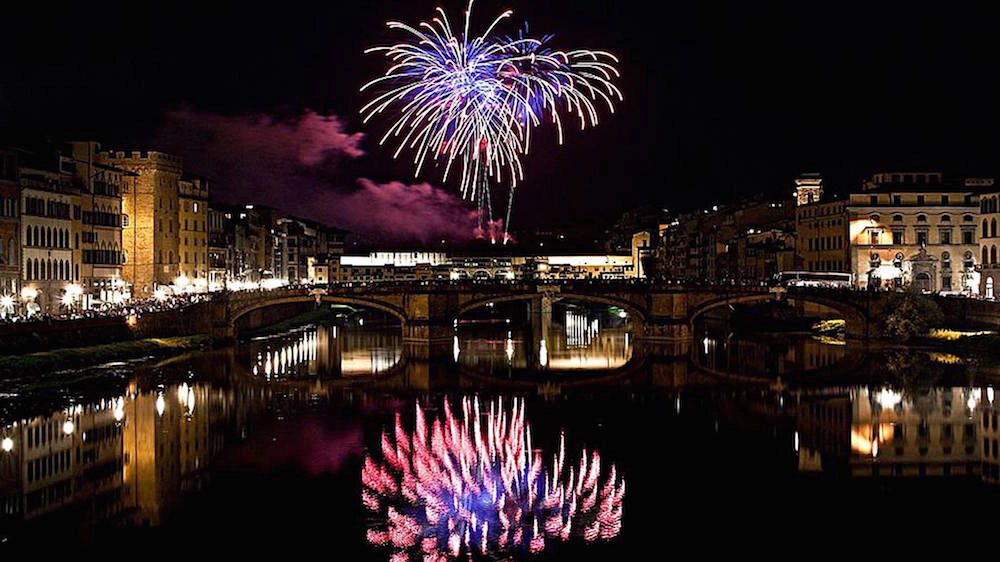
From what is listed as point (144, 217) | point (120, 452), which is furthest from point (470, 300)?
point (120, 452)

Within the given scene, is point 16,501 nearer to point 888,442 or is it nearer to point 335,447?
point 335,447

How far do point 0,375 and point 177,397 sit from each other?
407 inches

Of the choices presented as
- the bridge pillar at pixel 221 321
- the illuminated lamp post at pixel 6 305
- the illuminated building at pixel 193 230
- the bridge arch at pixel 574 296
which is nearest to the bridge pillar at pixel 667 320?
the bridge arch at pixel 574 296

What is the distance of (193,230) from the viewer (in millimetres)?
125875

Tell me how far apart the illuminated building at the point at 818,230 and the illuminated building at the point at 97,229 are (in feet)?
235

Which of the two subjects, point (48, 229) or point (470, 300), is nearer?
point (48, 229)

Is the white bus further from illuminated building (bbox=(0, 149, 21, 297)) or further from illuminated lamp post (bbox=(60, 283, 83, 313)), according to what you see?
illuminated building (bbox=(0, 149, 21, 297))

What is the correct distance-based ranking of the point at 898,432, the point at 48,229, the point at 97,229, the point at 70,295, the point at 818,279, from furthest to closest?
the point at 818,279 → the point at 97,229 → the point at 70,295 → the point at 48,229 → the point at 898,432

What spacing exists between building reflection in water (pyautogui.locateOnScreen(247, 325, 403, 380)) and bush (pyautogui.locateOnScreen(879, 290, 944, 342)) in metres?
40.3

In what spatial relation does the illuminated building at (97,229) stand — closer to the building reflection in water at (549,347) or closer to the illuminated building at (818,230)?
the building reflection in water at (549,347)

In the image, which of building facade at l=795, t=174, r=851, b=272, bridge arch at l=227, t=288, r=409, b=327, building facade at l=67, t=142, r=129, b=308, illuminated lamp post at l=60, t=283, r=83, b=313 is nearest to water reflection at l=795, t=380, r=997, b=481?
bridge arch at l=227, t=288, r=409, b=327

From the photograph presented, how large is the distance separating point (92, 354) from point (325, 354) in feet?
78.1

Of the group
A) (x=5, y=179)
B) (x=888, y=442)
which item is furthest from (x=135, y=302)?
(x=888, y=442)

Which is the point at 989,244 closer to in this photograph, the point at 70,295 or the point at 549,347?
the point at 549,347
